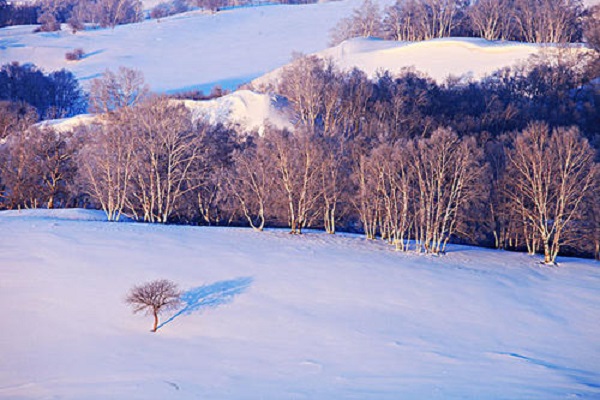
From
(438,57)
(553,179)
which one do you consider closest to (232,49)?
(438,57)

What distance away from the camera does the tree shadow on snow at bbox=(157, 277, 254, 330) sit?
65.4ft

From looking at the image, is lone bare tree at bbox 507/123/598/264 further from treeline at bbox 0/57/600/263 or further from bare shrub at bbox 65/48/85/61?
bare shrub at bbox 65/48/85/61

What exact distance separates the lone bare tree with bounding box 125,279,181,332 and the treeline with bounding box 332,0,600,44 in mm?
66800

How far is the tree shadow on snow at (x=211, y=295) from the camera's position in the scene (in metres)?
19.9

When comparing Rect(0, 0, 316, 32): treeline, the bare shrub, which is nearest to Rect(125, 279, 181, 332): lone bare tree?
the bare shrub

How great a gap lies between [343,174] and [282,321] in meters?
15.4

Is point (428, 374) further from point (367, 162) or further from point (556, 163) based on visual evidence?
point (556, 163)

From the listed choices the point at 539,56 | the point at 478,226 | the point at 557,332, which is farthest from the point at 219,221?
the point at 539,56

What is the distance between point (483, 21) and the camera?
84.3 metres

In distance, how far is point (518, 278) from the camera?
26000 mm

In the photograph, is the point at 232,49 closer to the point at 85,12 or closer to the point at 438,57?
the point at 438,57

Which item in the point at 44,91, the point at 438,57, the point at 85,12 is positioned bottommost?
the point at 44,91

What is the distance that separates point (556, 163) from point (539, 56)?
1576 inches

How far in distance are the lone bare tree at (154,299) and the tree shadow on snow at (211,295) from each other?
21.1 inches
